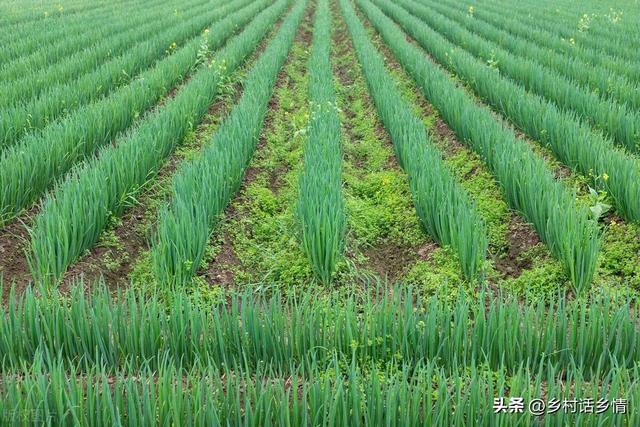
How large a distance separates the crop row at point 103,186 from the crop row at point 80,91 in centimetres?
91

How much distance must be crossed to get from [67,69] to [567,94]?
5.50 meters

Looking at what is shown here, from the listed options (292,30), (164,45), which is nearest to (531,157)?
(164,45)

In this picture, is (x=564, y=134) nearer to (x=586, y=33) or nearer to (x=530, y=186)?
(x=530, y=186)

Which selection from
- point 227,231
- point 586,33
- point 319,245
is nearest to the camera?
point 319,245

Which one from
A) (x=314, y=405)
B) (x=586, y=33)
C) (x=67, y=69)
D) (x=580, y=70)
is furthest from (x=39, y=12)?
(x=314, y=405)

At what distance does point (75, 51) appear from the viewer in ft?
29.4

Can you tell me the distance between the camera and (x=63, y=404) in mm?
1828

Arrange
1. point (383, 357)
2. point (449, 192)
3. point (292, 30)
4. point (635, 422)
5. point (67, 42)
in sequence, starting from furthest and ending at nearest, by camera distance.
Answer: point (292, 30) < point (67, 42) < point (449, 192) < point (383, 357) < point (635, 422)

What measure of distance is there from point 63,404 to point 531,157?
329 cm

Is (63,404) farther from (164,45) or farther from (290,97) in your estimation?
(164,45)

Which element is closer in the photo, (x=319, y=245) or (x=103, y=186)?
(x=319, y=245)

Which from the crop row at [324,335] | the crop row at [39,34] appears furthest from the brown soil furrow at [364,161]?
the crop row at [39,34]

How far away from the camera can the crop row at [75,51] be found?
7.07m

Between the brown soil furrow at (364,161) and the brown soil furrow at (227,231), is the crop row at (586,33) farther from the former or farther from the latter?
the brown soil furrow at (227,231)
